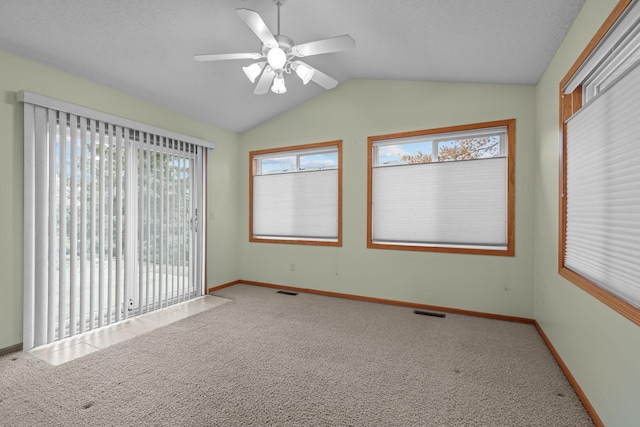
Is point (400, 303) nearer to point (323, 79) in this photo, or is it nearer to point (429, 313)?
point (429, 313)

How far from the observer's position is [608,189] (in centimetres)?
169

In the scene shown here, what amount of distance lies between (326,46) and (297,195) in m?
2.69

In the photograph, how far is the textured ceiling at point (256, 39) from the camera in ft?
7.16

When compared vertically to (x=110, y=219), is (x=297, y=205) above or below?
above

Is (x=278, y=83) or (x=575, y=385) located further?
(x=278, y=83)

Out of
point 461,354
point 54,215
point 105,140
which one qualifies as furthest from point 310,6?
point 461,354

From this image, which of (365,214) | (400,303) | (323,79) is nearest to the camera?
(323,79)

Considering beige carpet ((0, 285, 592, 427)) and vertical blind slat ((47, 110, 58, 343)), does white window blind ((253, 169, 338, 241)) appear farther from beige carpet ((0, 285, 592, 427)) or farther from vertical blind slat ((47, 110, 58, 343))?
vertical blind slat ((47, 110, 58, 343))

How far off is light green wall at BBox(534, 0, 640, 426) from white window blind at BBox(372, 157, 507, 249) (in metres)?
0.41

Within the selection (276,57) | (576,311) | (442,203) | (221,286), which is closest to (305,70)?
(276,57)

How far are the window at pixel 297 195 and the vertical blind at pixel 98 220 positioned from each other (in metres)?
1.09

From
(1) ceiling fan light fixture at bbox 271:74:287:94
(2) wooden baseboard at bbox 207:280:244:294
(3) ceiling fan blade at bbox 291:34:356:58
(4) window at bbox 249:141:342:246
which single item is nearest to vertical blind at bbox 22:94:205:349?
(2) wooden baseboard at bbox 207:280:244:294

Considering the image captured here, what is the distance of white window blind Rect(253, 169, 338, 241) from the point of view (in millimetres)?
4398

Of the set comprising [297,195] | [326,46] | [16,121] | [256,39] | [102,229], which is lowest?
[102,229]
